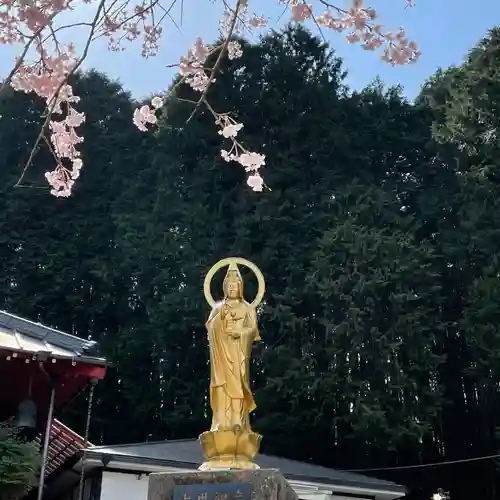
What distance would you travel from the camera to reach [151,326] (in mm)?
15367

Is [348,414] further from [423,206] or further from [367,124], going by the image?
[367,124]

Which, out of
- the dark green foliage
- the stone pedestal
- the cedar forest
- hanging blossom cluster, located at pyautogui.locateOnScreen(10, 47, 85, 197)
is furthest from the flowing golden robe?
the cedar forest

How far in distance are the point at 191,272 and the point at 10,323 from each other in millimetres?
7487

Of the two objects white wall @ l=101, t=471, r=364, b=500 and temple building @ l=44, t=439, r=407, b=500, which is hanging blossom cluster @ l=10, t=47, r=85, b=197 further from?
white wall @ l=101, t=471, r=364, b=500

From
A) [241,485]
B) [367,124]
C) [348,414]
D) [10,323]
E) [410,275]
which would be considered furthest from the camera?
[367,124]

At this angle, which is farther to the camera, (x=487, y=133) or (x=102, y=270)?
(x=102, y=270)

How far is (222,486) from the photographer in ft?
16.3

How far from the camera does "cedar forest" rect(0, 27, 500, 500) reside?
43.6 feet

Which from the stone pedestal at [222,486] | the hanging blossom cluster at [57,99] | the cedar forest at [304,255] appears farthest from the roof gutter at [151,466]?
the hanging blossom cluster at [57,99]

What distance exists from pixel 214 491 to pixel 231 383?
1.15 metres

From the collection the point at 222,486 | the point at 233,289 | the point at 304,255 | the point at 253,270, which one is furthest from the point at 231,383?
the point at 304,255

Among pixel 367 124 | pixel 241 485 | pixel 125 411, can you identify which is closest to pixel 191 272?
pixel 125 411

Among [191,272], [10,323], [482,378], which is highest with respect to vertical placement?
[191,272]

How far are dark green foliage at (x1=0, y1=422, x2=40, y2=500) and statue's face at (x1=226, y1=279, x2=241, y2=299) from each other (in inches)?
87.2
